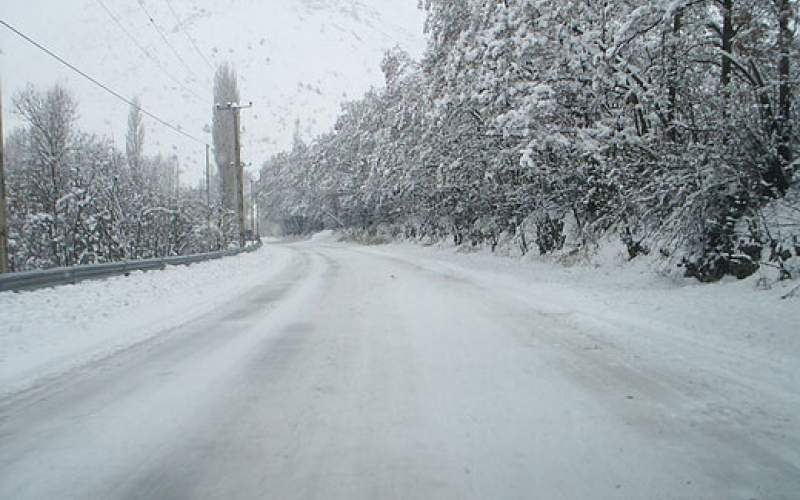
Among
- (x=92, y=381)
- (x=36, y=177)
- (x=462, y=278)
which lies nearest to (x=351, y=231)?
(x=36, y=177)

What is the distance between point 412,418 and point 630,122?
11.6 metres

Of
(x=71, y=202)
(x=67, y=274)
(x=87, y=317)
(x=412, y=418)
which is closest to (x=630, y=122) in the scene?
(x=412, y=418)

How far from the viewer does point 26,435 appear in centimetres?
359

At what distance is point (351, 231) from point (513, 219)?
42.2 m

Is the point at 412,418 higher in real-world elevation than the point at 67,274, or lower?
lower

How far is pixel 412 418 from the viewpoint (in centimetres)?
375

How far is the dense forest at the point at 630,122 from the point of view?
8859 millimetres

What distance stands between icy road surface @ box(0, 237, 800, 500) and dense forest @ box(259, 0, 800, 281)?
3.82m

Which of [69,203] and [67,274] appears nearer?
[67,274]

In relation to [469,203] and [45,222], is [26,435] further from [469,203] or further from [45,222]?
[45,222]

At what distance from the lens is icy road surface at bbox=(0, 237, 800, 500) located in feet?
9.29

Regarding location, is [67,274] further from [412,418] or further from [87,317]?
[412,418]

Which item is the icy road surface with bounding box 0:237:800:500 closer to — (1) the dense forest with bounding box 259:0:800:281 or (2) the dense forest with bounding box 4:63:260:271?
(1) the dense forest with bounding box 259:0:800:281

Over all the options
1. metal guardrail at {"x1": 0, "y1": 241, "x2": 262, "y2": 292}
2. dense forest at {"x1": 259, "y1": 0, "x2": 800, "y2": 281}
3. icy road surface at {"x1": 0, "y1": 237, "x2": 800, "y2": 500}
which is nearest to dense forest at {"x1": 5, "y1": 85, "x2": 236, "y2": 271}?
metal guardrail at {"x1": 0, "y1": 241, "x2": 262, "y2": 292}
